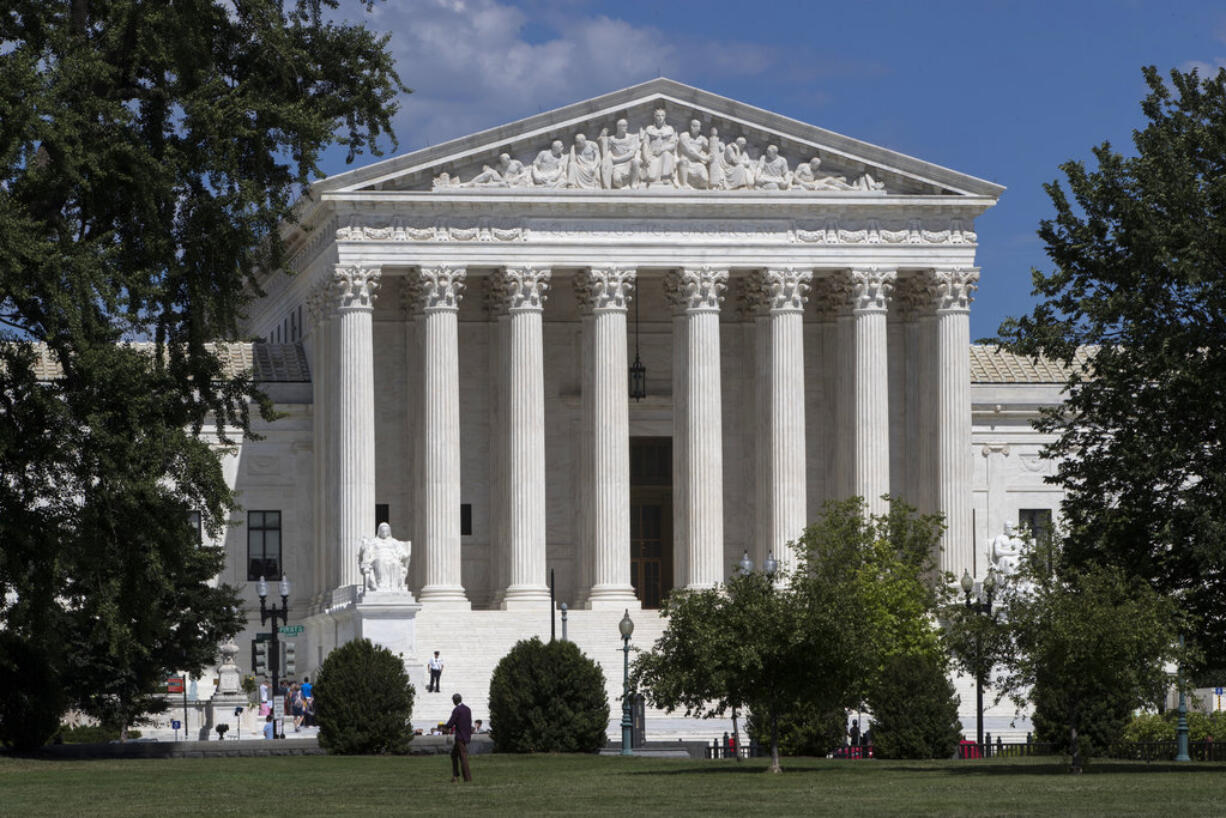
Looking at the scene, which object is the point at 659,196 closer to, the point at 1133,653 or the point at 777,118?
the point at 777,118

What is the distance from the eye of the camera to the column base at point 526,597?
276 ft

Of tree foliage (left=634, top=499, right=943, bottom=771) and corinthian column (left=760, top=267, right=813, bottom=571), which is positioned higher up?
corinthian column (left=760, top=267, right=813, bottom=571)

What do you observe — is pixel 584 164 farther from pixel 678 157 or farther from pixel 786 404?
pixel 786 404

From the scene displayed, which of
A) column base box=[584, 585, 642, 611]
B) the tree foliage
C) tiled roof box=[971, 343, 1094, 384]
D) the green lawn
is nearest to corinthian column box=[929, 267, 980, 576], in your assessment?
column base box=[584, 585, 642, 611]

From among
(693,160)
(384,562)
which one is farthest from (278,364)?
(384,562)

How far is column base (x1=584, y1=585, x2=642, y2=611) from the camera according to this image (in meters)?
84.7

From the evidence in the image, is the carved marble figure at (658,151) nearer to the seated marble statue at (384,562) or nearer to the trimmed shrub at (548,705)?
the seated marble statue at (384,562)

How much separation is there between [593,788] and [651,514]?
52.1 m

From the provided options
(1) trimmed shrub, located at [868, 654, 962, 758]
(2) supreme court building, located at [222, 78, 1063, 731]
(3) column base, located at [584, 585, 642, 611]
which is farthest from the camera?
(3) column base, located at [584, 585, 642, 611]

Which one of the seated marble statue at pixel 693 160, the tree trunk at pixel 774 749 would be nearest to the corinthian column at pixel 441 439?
the seated marble statue at pixel 693 160

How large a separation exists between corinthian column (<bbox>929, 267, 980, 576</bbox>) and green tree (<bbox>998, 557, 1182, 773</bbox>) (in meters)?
36.3

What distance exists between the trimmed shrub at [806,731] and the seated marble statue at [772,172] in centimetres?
3212

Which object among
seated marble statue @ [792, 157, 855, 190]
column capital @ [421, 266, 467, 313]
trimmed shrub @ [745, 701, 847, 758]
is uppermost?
seated marble statue @ [792, 157, 855, 190]

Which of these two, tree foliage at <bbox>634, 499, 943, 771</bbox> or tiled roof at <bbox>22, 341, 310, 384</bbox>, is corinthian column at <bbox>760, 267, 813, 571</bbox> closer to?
tiled roof at <bbox>22, 341, 310, 384</bbox>
